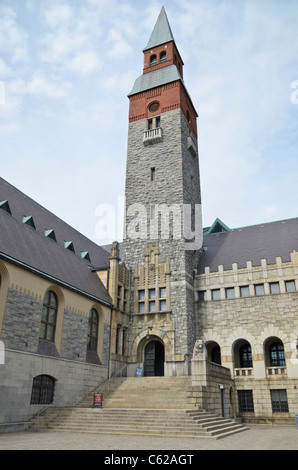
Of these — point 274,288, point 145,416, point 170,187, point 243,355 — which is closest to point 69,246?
point 170,187

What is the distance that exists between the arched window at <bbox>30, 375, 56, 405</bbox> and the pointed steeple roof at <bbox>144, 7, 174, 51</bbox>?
36813 millimetres

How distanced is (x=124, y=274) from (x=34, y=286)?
11.3 m

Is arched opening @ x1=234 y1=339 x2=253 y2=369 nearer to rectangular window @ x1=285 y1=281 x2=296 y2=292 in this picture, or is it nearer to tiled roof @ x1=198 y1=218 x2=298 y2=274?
rectangular window @ x1=285 y1=281 x2=296 y2=292

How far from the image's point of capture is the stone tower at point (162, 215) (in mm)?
29828

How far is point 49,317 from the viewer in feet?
72.9

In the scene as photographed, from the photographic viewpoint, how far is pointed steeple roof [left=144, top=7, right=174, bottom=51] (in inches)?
1683

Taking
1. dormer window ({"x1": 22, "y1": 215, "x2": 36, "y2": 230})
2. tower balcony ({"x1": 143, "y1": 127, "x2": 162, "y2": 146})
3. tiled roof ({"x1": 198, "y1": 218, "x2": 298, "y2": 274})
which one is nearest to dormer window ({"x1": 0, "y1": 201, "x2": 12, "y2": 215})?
dormer window ({"x1": 22, "y1": 215, "x2": 36, "y2": 230})

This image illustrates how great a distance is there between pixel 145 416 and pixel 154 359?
35.8ft

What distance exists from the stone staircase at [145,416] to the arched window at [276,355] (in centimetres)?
869

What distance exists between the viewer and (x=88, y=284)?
2680 centimetres

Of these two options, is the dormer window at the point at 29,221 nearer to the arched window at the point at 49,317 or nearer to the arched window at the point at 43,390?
the arched window at the point at 49,317

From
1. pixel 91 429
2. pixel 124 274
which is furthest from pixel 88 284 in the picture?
pixel 91 429
